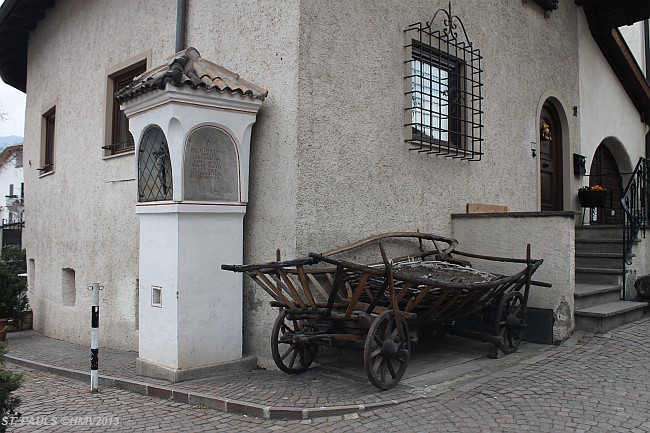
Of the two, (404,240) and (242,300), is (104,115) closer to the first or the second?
(242,300)

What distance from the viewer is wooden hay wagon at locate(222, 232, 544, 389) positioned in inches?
177

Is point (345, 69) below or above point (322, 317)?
above

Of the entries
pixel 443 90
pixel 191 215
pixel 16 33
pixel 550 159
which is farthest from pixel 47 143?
pixel 550 159

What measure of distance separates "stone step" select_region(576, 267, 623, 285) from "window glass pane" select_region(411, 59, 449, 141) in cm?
276

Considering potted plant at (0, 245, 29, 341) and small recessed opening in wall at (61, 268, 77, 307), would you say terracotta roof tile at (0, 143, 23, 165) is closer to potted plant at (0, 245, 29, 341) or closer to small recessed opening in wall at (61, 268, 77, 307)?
potted plant at (0, 245, 29, 341)

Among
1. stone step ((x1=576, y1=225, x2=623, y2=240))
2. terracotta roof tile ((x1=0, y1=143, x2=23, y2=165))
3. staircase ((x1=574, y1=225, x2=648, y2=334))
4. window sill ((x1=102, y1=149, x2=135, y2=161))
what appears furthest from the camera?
terracotta roof tile ((x1=0, y1=143, x2=23, y2=165))

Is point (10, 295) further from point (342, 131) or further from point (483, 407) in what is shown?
point (483, 407)

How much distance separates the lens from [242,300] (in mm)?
5852

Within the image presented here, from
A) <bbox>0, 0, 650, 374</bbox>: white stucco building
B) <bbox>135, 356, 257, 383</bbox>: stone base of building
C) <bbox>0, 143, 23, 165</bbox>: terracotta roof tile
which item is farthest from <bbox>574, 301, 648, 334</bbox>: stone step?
<bbox>0, 143, 23, 165</bbox>: terracotta roof tile

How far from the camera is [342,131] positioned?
5.93 m

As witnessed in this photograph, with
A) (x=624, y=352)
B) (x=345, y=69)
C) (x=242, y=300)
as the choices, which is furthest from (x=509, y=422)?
(x=345, y=69)

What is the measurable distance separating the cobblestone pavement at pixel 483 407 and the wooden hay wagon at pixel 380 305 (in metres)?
0.45

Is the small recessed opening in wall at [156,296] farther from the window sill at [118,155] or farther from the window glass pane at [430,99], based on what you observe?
the window glass pane at [430,99]

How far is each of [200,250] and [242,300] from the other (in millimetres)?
757
